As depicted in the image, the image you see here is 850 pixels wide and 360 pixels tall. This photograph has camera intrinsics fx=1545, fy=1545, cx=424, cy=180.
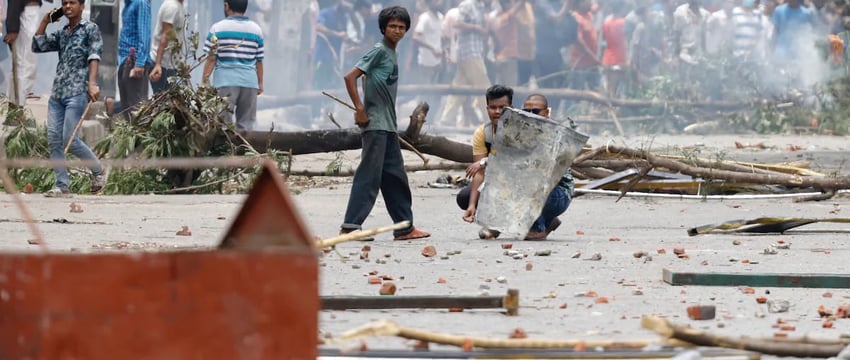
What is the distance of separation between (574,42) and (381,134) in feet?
49.2

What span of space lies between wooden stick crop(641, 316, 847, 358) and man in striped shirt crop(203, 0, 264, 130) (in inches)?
336

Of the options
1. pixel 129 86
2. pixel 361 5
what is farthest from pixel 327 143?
pixel 361 5

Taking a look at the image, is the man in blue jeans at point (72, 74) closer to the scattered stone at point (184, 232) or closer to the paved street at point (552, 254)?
the paved street at point (552, 254)

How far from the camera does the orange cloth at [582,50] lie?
23.1 meters

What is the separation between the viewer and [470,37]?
74.7 feet

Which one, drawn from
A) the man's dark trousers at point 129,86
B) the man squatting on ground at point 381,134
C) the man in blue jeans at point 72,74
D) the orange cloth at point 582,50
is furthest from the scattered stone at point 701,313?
the orange cloth at point 582,50

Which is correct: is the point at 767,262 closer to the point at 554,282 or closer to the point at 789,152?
the point at 554,282

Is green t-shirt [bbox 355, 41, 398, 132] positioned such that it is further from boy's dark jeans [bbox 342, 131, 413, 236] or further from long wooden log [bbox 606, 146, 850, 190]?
long wooden log [bbox 606, 146, 850, 190]

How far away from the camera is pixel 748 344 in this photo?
14.2 ft

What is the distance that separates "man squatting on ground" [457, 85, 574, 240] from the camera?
864 centimetres

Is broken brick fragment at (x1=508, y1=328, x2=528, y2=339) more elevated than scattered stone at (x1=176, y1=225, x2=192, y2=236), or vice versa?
broken brick fragment at (x1=508, y1=328, x2=528, y2=339)

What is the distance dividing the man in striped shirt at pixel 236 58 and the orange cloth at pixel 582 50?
10916 mm

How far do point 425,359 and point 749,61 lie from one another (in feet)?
63.9

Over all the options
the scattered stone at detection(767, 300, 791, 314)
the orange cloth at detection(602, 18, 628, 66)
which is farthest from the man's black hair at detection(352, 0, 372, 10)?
the scattered stone at detection(767, 300, 791, 314)
